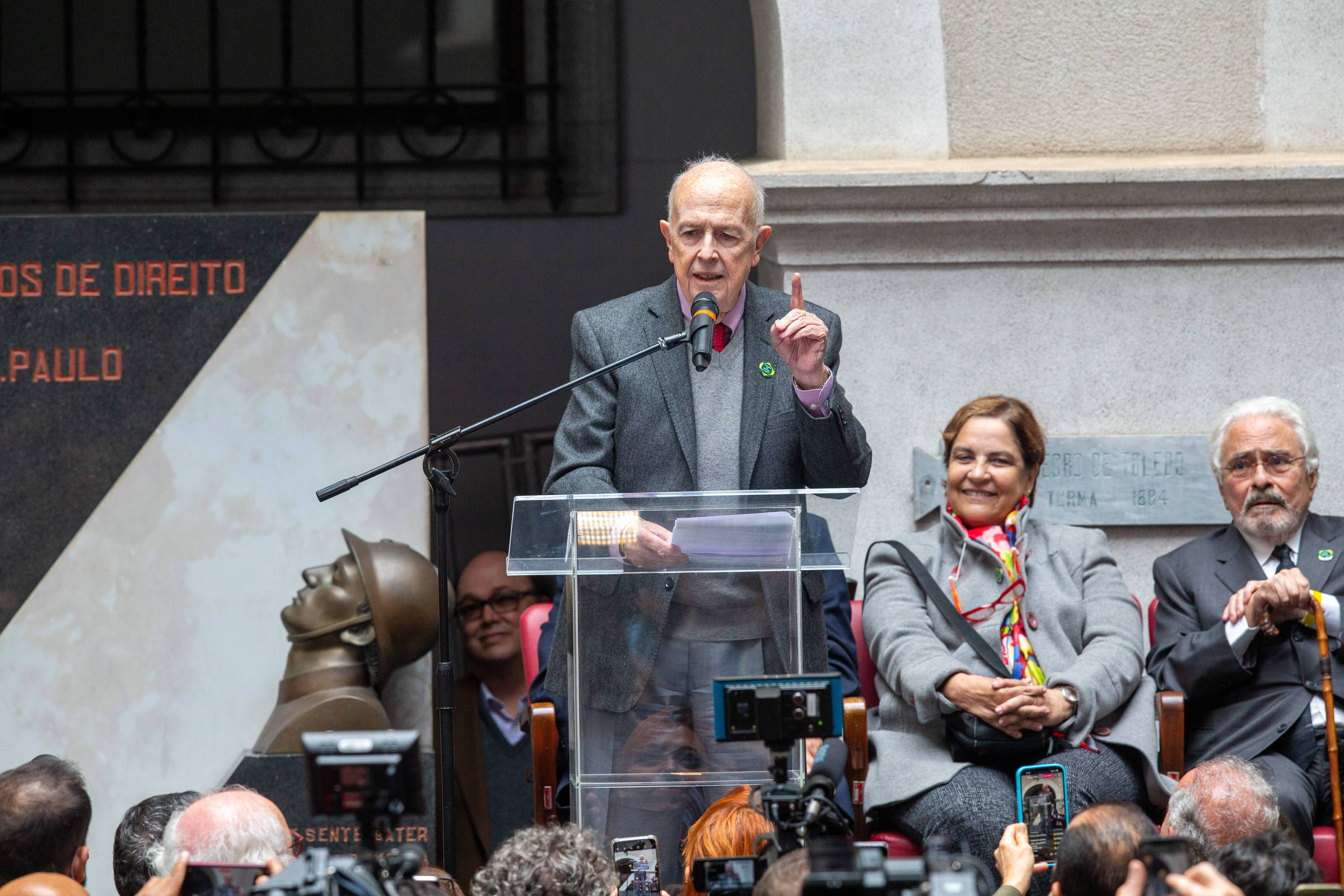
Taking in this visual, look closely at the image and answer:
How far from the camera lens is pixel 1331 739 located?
3713 millimetres

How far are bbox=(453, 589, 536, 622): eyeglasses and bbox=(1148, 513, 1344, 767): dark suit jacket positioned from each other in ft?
7.90

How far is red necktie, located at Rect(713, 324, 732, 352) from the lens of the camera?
3.54m

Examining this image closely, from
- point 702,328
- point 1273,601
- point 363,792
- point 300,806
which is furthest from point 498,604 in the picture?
point 363,792

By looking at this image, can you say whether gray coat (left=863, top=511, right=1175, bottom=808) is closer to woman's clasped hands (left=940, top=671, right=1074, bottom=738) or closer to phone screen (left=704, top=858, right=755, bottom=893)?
woman's clasped hands (left=940, top=671, right=1074, bottom=738)

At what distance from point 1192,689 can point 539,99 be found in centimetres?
405

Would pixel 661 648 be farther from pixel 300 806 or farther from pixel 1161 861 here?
pixel 300 806

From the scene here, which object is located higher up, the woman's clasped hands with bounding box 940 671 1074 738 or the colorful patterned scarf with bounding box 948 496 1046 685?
the colorful patterned scarf with bounding box 948 496 1046 685

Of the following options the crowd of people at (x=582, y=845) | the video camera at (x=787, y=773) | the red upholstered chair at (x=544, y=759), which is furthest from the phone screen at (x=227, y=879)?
the red upholstered chair at (x=544, y=759)

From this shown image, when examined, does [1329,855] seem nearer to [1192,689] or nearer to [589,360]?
[1192,689]

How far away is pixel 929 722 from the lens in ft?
13.2

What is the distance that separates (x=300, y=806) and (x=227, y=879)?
2.19m

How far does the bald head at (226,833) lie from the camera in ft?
8.97

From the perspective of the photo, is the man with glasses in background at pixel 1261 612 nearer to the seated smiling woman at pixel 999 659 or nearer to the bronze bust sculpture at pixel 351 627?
the seated smiling woman at pixel 999 659

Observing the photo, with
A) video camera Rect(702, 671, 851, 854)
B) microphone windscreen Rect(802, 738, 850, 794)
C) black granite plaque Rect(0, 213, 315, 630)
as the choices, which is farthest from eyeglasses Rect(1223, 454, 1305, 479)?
black granite plaque Rect(0, 213, 315, 630)
